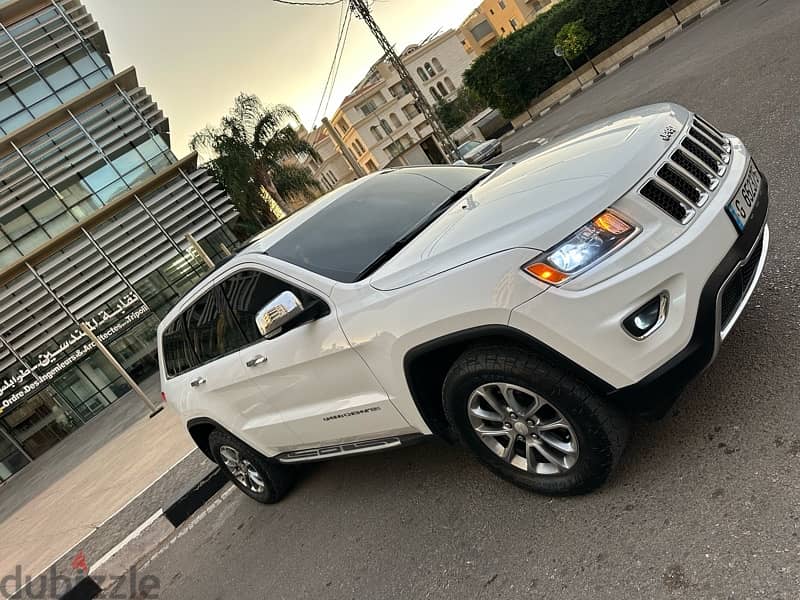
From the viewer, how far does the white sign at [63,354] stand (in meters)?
20.2

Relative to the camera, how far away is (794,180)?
488 centimetres

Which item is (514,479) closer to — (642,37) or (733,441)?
(733,441)

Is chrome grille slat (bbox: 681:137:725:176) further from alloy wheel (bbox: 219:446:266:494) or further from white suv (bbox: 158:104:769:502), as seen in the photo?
alloy wheel (bbox: 219:446:266:494)

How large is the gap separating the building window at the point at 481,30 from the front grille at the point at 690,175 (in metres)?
79.6

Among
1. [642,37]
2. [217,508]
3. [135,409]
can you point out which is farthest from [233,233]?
[217,508]

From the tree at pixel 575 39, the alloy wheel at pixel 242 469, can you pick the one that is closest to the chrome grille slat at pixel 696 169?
the alloy wheel at pixel 242 469

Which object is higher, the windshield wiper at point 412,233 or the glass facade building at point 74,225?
the glass facade building at point 74,225

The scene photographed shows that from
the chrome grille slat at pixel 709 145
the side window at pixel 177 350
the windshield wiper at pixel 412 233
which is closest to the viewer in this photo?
the chrome grille slat at pixel 709 145

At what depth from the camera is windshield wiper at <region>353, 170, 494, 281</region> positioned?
10.7 feet

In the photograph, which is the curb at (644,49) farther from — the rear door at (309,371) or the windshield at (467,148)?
the rear door at (309,371)

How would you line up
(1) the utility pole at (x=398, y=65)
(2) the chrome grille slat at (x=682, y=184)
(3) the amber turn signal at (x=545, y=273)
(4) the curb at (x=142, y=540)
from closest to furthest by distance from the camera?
(3) the amber turn signal at (x=545, y=273) < (2) the chrome grille slat at (x=682, y=184) < (4) the curb at (x=142, y=540) < (1) the utility pole at (x=398, y=65)

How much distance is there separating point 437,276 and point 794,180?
3.79 meters

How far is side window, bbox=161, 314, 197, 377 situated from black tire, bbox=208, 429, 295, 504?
1.94ft

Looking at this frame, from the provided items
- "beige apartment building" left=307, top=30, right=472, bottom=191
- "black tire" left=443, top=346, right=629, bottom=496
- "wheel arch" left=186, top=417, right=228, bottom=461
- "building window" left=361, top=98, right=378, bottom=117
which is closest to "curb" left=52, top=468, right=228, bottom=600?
"wheel arch" left=186, top=417, right=228, bottom=461
